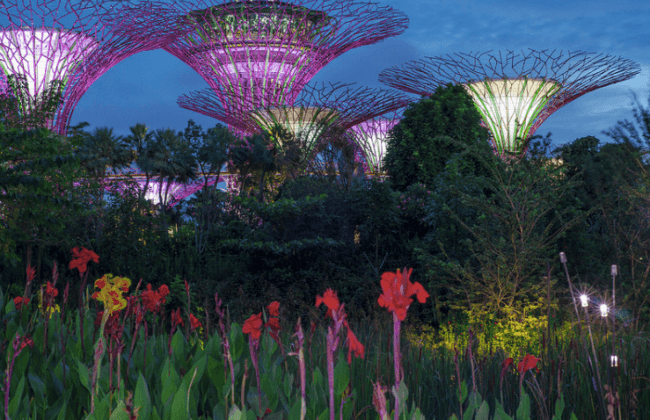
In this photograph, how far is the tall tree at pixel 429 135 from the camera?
1548cm

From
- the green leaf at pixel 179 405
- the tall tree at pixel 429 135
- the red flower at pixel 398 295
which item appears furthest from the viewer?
the tall tree at pixel 429 135

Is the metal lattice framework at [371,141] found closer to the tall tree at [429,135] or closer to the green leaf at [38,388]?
the tall tree at [429,135]

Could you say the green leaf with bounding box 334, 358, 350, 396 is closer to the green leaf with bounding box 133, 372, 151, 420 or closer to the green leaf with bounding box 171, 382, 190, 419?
the green leaf with bounding box 171, 382, 190, 419

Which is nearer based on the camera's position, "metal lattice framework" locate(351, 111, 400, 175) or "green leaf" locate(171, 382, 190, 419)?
"green leaf" locate(171, 382, 190, 419)

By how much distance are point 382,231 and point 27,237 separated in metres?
7.20

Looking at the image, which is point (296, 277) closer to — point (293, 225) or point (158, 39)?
point (293, 225)

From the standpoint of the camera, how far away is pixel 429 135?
15906mm

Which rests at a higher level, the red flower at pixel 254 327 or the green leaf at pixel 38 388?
the red flower at pixel 254 327

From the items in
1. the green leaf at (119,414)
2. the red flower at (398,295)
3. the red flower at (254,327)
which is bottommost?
the green leaf at (119,414)

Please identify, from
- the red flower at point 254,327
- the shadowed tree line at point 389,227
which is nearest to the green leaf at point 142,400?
the red flower at point 254,327

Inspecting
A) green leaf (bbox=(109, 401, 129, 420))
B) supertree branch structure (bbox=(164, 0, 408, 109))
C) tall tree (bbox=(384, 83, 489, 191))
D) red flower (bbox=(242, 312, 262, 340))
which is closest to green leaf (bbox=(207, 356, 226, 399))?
red flower (bbox=(242, 312, 262, 340))

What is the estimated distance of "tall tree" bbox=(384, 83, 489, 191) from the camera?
15484mm

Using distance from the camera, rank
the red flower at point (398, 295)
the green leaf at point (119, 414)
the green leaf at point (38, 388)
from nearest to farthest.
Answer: the red flower at point (398, 295) < the green leaf at point (119, 414) < the green leaf at point (38, 388)

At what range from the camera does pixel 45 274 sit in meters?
10.6
